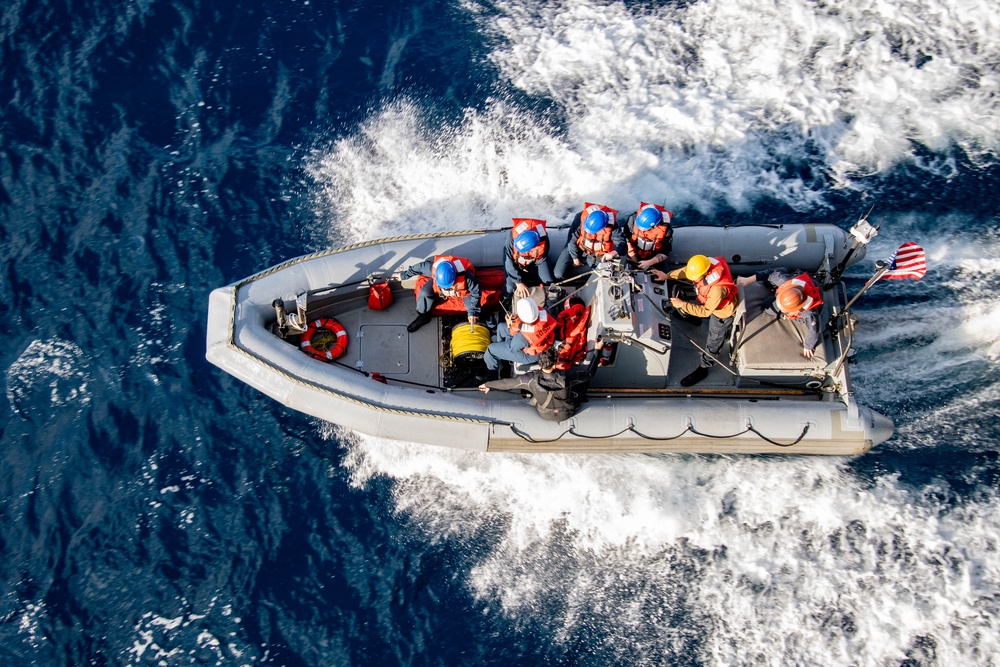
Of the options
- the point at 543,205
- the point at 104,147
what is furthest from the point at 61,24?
→ the point at 543,205

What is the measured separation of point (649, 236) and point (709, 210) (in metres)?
2.27

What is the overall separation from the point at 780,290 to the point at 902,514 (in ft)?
9.60

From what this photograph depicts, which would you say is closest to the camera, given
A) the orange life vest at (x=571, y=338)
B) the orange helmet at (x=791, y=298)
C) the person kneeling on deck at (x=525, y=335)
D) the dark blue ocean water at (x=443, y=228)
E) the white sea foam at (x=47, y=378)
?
the person kneeling on deck at (x=525, y=335)

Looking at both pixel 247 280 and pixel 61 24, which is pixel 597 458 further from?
pixel 61 24

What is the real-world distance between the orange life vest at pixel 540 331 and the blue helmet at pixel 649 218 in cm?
144

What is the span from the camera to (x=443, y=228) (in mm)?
10680

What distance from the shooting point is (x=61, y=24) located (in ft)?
40.2

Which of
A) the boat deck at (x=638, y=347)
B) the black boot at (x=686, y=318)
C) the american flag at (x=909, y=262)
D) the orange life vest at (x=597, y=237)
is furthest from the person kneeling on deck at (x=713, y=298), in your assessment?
the american flag at (x=909, y=262)

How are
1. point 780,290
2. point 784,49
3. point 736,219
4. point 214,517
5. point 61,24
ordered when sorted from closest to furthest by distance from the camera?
point 780,290, point 214,517, point 736,219, point 784,49, point 61,24

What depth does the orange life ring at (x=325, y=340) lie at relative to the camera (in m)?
9.02

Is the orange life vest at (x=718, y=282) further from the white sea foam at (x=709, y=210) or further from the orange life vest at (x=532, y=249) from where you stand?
the white sea foam at (x=709, y=210)

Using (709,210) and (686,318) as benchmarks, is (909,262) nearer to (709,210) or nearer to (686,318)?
(686,318)

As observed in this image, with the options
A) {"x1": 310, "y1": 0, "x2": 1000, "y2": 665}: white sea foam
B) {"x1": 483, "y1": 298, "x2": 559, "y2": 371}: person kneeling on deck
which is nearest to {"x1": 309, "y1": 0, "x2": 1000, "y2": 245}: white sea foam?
{"x1": 310, "y1": 0, "x2": 1000, "y2": 665}: white sea foam

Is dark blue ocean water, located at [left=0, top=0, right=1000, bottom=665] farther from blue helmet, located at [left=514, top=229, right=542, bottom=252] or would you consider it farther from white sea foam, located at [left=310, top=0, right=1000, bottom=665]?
blue helmet, located at [left=514, top=229, right=542, bottom=252]
